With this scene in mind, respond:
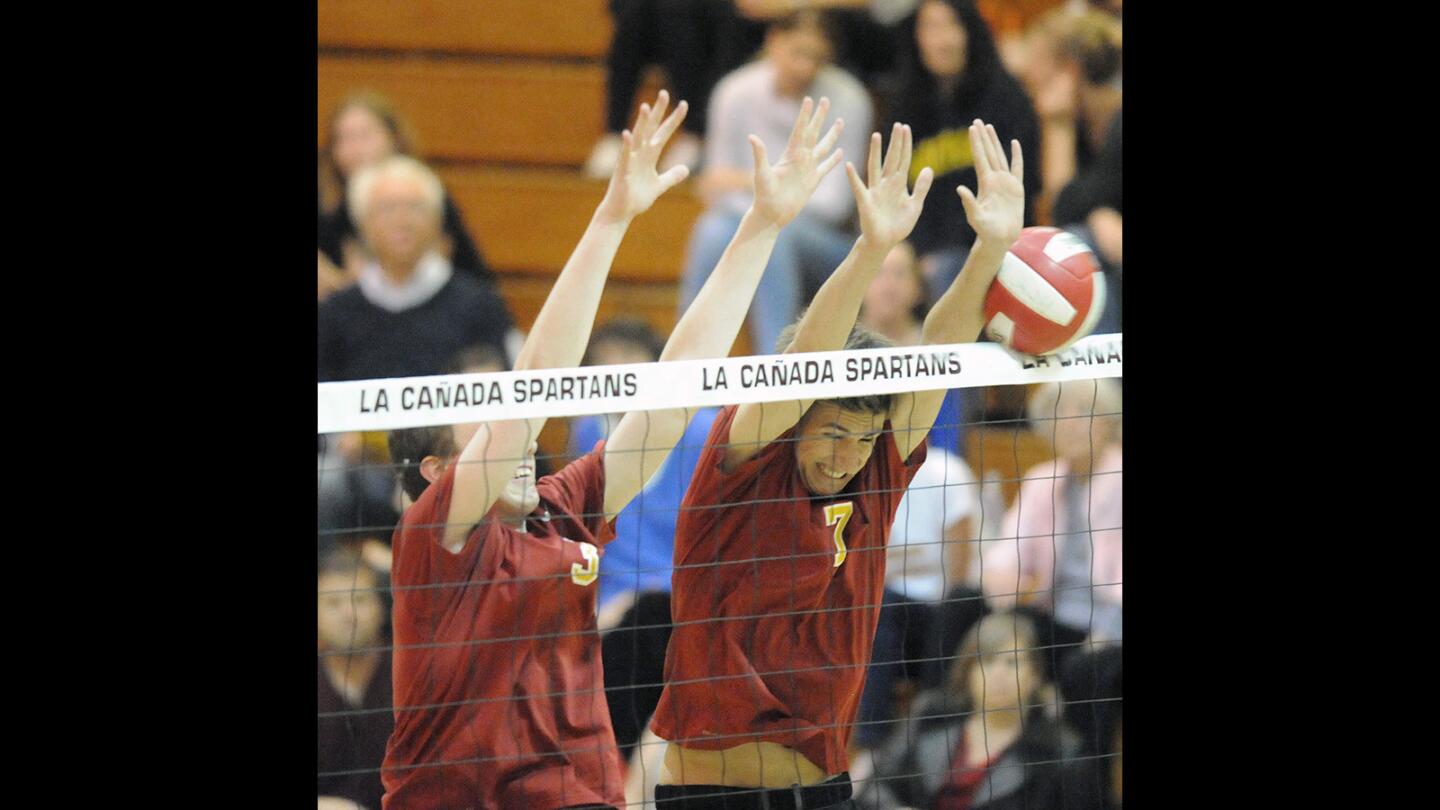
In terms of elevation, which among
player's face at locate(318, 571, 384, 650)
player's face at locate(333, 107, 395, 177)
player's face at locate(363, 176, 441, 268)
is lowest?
player's face at locate(318, 571, 384, 650)

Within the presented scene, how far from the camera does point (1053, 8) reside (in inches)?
176

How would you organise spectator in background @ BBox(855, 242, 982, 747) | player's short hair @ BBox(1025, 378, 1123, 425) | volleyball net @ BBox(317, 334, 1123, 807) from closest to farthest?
volleyball net @ BBox(317, 334, 1123, 807)
spectator in background @ BBox(855, 242, 982, 747)
player's short hair @ BBox(1025, 378, 1123, 425)

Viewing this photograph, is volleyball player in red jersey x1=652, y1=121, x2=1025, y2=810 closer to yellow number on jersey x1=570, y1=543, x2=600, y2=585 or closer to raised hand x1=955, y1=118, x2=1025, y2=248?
raised hand x1=955, y1=118, x2=1025, y2=248

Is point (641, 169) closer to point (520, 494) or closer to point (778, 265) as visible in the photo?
point (778, 265)

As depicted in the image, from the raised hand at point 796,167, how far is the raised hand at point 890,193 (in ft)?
0.32

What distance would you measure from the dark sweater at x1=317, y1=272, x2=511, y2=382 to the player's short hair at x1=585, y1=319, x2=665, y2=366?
229mm

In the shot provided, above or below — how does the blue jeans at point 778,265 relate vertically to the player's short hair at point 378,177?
below

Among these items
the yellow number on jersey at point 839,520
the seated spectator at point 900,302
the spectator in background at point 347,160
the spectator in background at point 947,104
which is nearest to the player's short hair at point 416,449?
the spectator in background at point 347,160

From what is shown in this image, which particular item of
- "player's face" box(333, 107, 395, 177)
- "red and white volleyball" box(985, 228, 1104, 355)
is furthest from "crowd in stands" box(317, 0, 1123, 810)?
"red and white volleyball" box(985, 228, 1104, 355)

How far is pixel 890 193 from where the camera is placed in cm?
428

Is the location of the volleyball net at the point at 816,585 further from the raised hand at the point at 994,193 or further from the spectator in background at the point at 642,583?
the raised hand at the point at 994,193

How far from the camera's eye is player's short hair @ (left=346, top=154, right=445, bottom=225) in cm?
388

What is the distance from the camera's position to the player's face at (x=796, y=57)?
420 centimetres

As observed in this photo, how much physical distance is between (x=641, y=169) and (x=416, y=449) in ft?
3.08
